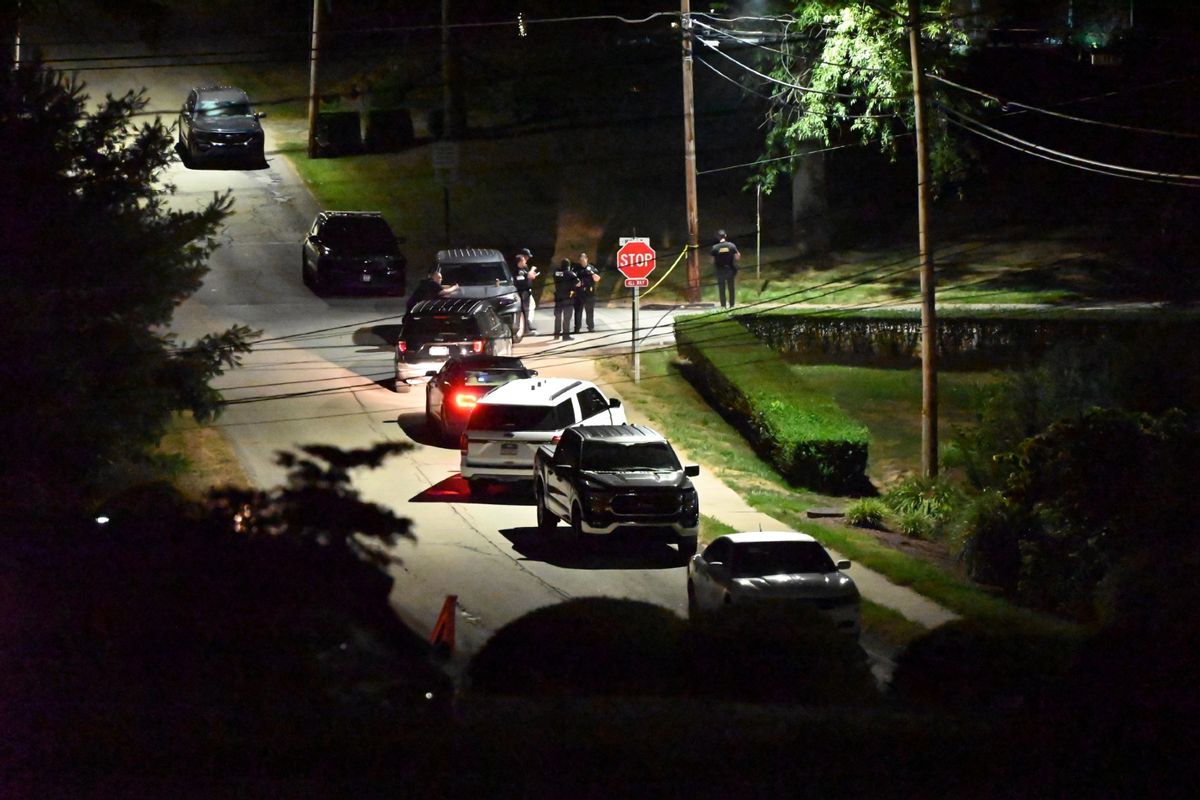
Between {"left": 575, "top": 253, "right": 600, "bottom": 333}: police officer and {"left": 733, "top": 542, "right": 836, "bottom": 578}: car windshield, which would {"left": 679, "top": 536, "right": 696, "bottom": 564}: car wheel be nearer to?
{"left": 733, "top": 542, "right": 836, "bottom": 578}: car windshield

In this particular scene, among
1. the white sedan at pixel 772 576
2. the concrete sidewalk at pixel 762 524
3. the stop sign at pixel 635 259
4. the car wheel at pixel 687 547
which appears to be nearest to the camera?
the white sedan at pixel 772 576

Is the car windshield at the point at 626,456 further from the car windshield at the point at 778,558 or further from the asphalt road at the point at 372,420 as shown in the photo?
the car windshield at the point at 778,558

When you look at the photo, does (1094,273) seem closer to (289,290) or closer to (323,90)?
(289,290)

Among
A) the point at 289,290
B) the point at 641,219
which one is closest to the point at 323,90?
the point at 641,219

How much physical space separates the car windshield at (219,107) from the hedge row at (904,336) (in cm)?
1648

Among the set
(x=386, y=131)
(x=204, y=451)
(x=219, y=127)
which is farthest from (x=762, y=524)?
(x=386, y=131)

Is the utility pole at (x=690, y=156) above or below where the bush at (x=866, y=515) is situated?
above

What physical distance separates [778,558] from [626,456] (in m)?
4.07

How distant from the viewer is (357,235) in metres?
33.2

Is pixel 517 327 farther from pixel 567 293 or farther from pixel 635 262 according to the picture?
pixel 635 262

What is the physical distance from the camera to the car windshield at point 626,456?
60.9 ft

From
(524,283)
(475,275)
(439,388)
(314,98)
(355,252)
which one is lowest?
(439,388)

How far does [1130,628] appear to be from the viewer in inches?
394


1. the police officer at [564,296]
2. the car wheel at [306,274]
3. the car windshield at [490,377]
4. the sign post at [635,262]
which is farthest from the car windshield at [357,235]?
the car windshield at [490,377]
